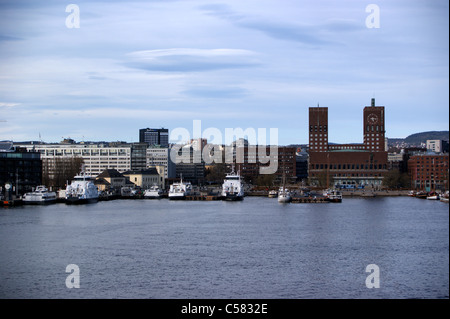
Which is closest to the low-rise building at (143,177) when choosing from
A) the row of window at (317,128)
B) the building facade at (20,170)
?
the building facade at (20,170)

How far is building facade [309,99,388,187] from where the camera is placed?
8675 centimetres

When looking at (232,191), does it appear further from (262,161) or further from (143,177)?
(262,161)

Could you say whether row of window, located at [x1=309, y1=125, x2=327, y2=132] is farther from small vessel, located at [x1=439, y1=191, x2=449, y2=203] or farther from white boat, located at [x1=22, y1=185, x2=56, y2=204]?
white boat, located at [x1=22, y1=185, x2=56, y2=204]

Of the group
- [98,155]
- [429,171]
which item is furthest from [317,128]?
[98,155]

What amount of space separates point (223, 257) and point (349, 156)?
230 ft

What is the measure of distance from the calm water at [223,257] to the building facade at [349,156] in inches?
2103

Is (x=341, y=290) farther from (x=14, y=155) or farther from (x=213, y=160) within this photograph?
(x=213, y=160)

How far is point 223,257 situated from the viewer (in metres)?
20.4

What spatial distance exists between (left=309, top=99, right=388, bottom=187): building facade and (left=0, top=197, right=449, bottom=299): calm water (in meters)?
53.4

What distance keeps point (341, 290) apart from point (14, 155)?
151 feet

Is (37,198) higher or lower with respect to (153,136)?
lower

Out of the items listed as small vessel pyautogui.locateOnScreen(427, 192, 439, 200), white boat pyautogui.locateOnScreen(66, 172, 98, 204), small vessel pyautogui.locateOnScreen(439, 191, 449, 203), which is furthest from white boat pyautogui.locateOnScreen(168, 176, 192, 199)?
small vessel pyautogui.locateOnScreen(427, 192, 439, 200)

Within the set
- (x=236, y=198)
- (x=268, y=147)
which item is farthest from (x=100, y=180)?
(x=268, y=147)
